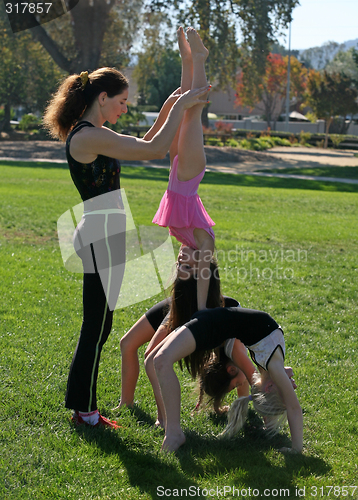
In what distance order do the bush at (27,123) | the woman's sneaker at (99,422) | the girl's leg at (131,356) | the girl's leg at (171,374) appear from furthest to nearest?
the bush at (27,123) < the girl's leg at (131,356) < the woman's sneaker at (99,422) < the girl's leg at (171,374)

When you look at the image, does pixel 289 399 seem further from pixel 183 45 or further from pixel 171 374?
pixel 183 45

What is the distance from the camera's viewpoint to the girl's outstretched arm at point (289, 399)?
288 cm

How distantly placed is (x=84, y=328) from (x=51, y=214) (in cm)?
758

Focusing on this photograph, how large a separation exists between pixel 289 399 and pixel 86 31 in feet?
84.2

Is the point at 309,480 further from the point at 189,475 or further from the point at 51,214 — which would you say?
the point at 51,214

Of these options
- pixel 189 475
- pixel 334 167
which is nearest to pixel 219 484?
pixel 189 475

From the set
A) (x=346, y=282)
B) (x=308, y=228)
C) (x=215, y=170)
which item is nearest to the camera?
(x=346, y=282)

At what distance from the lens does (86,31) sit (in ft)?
82.7

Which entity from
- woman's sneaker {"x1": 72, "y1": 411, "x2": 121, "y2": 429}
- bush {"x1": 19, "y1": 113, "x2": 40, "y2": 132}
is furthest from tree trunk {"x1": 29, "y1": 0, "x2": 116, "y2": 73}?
woman's sneaker {"x1": 72, "y1": 411, "x2": 121, "y2": 429}

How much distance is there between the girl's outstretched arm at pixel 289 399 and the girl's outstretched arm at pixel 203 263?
20.6 inches

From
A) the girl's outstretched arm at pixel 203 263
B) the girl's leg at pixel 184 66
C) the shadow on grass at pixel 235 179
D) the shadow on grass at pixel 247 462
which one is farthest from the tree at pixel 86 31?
the shadow on grass at pixel 247 462

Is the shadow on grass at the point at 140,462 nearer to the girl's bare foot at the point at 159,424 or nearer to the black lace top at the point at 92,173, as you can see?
the girl's bare foot at the point at 159,424

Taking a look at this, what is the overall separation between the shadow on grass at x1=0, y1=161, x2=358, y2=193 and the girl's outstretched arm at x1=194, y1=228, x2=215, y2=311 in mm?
14269

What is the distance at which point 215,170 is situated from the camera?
22.0 metres
